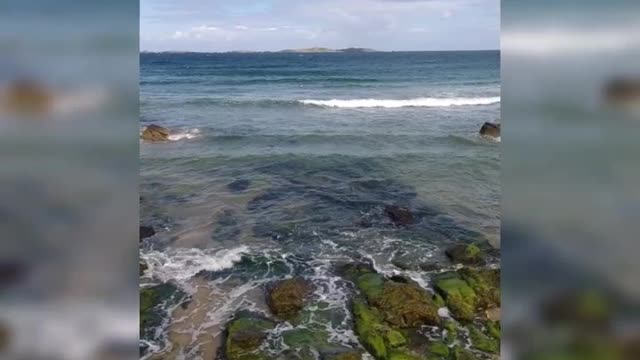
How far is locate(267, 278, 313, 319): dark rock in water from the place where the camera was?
4148mm

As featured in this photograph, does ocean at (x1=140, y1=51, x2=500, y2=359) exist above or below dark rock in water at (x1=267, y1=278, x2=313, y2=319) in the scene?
above

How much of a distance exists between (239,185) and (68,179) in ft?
20.6

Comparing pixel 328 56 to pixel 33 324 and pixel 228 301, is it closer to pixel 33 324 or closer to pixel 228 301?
pixel 228 301

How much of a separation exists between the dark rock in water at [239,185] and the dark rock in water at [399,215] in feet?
6.99

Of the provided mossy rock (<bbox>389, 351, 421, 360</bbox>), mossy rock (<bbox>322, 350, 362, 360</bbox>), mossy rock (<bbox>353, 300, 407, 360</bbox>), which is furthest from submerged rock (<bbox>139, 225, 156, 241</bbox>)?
mossy rock (<bbox>389, 351, 421, 360</bbox>)

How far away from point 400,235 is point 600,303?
443 centimetres

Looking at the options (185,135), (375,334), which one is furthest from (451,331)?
(185,135)

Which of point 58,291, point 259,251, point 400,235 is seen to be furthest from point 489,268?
point 58,291

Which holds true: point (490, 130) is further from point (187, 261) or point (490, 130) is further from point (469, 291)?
point (187, 261)

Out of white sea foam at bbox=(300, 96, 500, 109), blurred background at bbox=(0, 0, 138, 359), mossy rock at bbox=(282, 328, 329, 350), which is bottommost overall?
mossy rock at bbox=(282, 328, 329, 350)

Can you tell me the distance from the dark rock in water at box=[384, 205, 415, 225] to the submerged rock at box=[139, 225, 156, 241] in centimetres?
262

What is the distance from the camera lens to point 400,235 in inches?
→ 225

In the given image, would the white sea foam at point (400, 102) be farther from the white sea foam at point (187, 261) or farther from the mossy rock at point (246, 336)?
the mossy rock at point (246, 336)

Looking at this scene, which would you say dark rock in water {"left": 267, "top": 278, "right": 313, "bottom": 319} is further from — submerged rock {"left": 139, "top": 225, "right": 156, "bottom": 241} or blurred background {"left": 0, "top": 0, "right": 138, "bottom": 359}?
blurred background {"left": 0, "top": 0, "right": 138, "bottom": 359}
